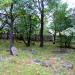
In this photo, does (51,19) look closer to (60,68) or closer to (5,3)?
(5,3)

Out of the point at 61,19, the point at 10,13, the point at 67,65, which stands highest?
the point at 10,13

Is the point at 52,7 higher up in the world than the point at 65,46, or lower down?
higher up

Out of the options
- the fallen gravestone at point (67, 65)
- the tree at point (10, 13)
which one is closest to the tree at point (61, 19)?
the tree at point (10, 13)

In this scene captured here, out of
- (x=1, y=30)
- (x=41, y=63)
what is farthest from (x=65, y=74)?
(x=1, y=30)

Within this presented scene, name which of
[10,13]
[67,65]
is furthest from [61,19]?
[67,65]

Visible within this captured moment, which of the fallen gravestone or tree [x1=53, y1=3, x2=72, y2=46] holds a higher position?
tree [x1=53, y1=3, x2=72, y2=46]

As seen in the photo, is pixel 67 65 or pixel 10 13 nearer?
pixel 67 65

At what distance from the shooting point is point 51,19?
23625 mm

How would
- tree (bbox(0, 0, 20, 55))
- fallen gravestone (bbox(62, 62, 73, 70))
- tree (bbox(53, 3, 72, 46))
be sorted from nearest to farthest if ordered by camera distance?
fallen gravestone (bbox(62, 62, 73, 70)), tree (bbox(0, 0, 20, 55)), tree (bbox(53, 3, 72, 46))

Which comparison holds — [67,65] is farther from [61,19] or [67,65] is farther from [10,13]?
[61,19]

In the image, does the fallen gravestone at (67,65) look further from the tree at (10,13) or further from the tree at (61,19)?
the tree at (61,19)

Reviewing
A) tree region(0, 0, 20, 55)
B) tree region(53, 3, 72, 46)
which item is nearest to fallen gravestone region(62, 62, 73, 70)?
tree region(0, 0, 20, 55)

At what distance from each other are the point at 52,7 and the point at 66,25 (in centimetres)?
218

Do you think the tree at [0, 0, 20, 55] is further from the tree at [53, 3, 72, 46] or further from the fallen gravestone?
the fallen gravestone
